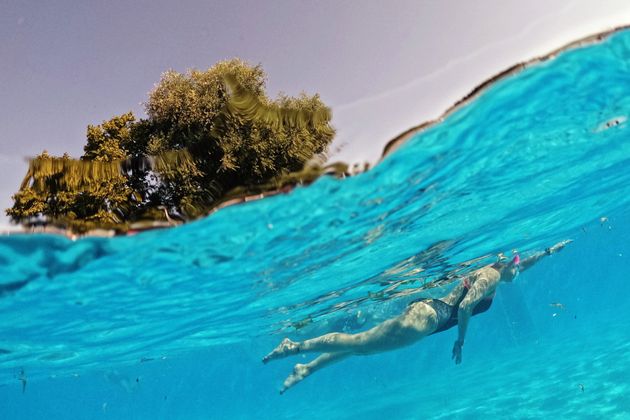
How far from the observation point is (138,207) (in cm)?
1366

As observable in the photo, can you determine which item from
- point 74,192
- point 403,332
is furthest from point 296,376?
point 74,192

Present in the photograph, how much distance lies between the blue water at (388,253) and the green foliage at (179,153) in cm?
166

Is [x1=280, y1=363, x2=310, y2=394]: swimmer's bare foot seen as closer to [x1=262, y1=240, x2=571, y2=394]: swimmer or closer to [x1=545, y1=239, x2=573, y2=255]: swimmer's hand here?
[x1=262, y1=240, x2=571, y2=394]: swimmer

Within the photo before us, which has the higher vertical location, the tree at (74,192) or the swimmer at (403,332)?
the tree at (74,192)

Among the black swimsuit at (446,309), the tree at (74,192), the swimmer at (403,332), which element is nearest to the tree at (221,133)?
the tree at (74,192)

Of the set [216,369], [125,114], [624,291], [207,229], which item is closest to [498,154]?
[207,229]

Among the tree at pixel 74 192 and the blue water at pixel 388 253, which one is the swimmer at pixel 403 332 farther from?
the tree at pixel 74 192

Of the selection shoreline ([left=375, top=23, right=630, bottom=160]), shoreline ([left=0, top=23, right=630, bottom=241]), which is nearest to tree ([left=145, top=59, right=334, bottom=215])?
shoreline ([left=0, top=23, right=630, bottom=241])

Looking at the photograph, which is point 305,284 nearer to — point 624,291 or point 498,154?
point 498,154

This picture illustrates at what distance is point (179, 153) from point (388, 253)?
924 cm

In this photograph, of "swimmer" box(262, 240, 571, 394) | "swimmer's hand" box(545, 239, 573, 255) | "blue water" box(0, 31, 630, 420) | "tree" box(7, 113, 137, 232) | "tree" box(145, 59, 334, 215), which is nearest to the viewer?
"blue water" box(0, 31, 630, 420)

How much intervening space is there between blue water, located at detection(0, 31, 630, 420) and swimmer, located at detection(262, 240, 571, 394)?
8.09 feet

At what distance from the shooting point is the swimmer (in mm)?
14508

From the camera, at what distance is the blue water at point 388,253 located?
34.6 ft
